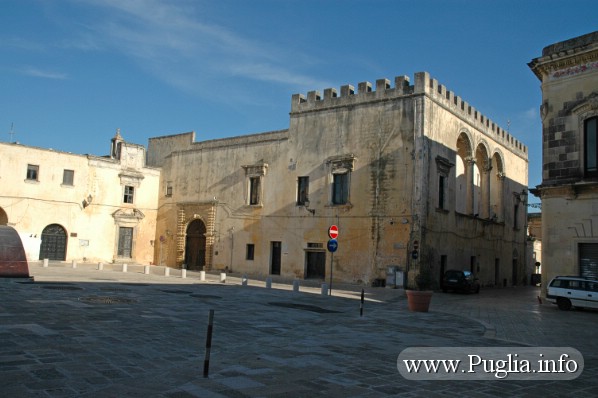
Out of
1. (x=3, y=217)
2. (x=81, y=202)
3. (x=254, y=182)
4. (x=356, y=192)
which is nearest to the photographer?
(x=356, y=192)

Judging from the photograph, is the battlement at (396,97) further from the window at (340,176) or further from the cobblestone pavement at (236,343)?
the cobblestone pavement at (236,343)

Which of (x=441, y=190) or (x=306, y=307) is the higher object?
(x=441, y=190)

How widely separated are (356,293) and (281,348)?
14895 millimetres

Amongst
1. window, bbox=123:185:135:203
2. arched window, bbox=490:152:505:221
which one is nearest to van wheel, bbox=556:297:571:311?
arched window, bbox=490:152:505:221

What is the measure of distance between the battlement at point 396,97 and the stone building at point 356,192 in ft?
A: 0.22

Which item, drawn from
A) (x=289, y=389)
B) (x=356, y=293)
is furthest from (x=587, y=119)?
(x=289, y=389)

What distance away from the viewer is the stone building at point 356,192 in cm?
2745

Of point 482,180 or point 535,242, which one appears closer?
point 482,180

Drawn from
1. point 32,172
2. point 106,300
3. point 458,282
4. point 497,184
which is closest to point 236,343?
point 106,300

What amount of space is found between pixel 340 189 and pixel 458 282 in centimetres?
824

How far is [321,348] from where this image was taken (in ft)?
30.0

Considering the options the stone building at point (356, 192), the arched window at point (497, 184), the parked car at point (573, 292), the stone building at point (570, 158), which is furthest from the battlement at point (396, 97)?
the parked car at point (573, 292)

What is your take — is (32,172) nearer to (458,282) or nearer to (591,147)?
(458,282)

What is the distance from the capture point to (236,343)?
9.17 metres
